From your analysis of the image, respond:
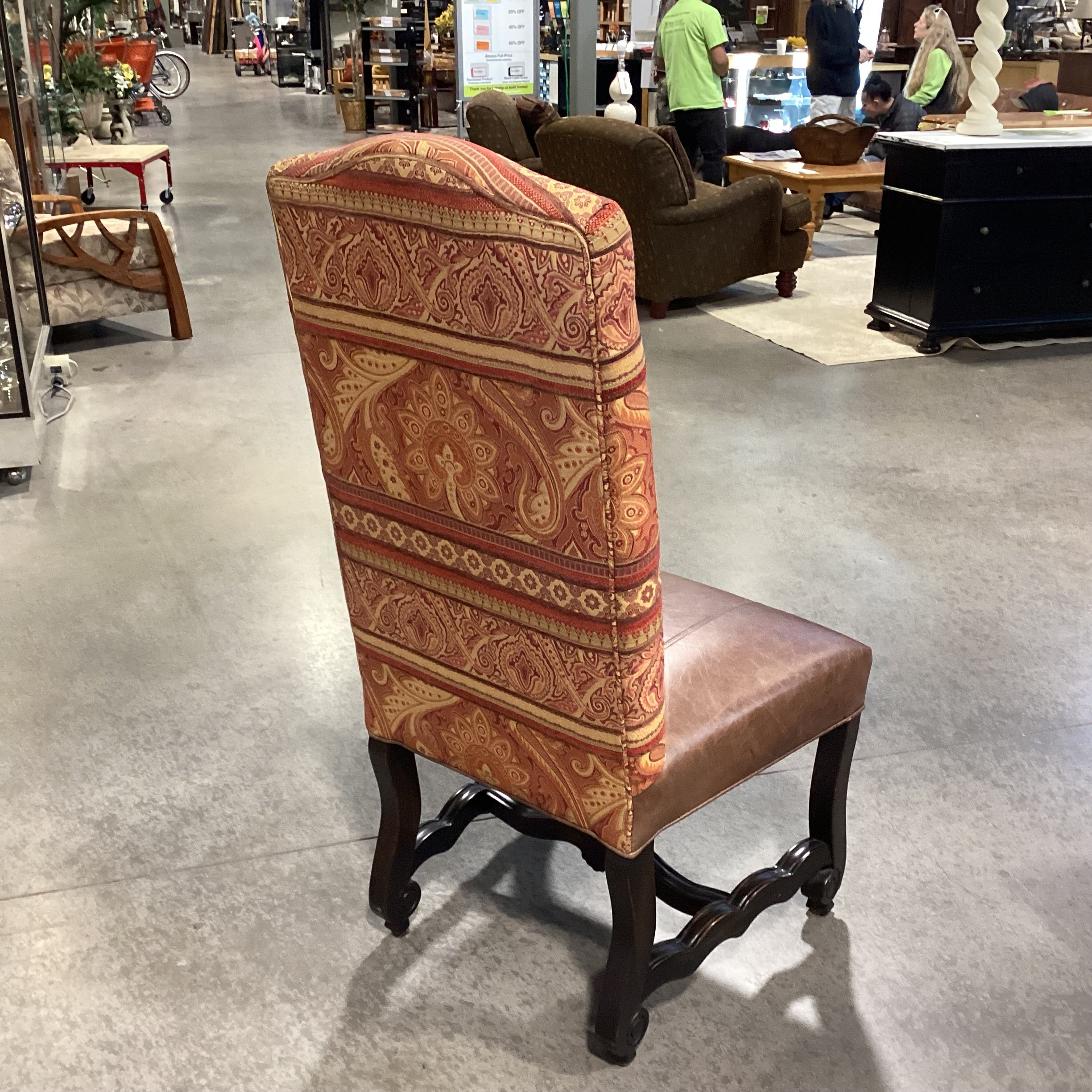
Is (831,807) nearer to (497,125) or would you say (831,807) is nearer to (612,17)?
(497,125)

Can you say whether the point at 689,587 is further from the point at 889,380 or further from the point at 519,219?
the point at 889,380

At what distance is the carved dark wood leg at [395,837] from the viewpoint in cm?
182

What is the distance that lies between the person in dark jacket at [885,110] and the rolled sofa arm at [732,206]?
7.84ft

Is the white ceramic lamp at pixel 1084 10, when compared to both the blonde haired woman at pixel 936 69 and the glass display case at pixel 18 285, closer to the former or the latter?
the blonde haired woman at pixel 936 69

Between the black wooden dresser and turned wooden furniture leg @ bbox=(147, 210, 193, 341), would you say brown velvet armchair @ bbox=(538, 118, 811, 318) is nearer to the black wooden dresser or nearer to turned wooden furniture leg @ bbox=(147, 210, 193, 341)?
the black wooden dresser

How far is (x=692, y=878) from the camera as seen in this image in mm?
2055

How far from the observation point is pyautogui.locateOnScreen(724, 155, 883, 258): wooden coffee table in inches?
268

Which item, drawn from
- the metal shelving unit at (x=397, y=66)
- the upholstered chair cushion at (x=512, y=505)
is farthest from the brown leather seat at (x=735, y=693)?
the metal shelving unit at (x=397, y=66)

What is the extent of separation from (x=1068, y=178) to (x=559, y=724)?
4575 mm

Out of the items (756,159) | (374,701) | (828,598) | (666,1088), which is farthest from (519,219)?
(756,159)

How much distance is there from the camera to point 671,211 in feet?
18.5

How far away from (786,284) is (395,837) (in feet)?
16.3

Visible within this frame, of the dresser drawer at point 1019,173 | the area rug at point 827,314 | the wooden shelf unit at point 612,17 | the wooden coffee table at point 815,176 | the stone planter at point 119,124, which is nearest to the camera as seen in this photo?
the dresser drawer at point 1019,173

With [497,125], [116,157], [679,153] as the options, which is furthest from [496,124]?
[116,157]
